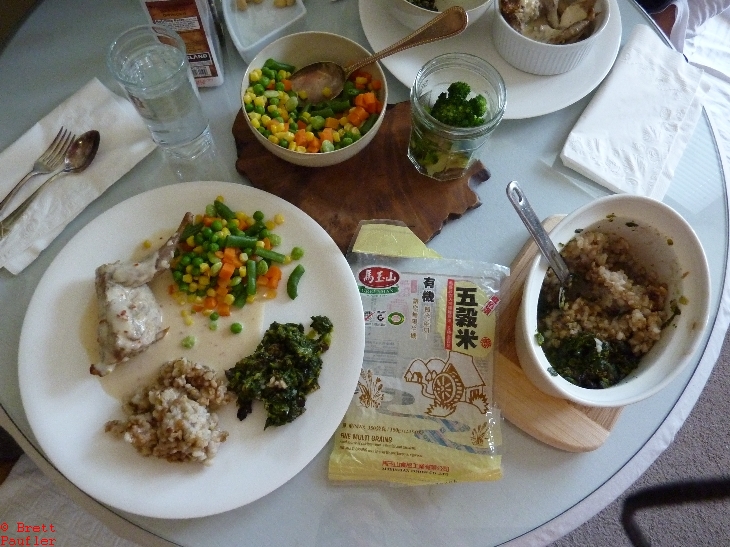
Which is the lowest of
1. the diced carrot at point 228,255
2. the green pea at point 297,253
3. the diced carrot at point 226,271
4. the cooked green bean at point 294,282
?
the cooked green bean at point 294,282

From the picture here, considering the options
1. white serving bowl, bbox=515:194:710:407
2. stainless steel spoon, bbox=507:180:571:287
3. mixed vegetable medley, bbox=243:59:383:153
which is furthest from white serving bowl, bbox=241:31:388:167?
white serving bowl, bbox=515:194:710:407

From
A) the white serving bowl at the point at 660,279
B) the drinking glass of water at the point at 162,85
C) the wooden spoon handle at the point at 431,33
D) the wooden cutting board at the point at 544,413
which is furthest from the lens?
the wooden spoon handle at the point at 431,33

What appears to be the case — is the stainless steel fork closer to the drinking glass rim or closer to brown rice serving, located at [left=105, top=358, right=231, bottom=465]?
the drinking glass rim

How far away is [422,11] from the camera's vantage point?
133 cm

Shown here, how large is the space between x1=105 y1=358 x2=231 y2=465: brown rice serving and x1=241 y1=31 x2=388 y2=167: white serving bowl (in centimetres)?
52

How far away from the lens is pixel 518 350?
3.51 feet

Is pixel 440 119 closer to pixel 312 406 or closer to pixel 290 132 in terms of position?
pixel 290 132

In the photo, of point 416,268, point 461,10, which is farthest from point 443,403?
point 461,10

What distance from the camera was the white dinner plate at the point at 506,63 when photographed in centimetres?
135

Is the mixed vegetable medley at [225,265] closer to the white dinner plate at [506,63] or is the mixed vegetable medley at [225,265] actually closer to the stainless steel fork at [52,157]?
the stainless steel fork at [52,157]

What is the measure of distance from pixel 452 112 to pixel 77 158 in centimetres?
87

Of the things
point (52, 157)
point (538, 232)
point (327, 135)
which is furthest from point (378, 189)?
point (52, 157)

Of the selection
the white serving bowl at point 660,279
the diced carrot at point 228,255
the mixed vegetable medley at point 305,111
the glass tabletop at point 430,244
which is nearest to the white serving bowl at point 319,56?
the mixed vegetable medley at point 305,111

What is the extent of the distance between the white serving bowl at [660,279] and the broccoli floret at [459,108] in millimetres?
325
